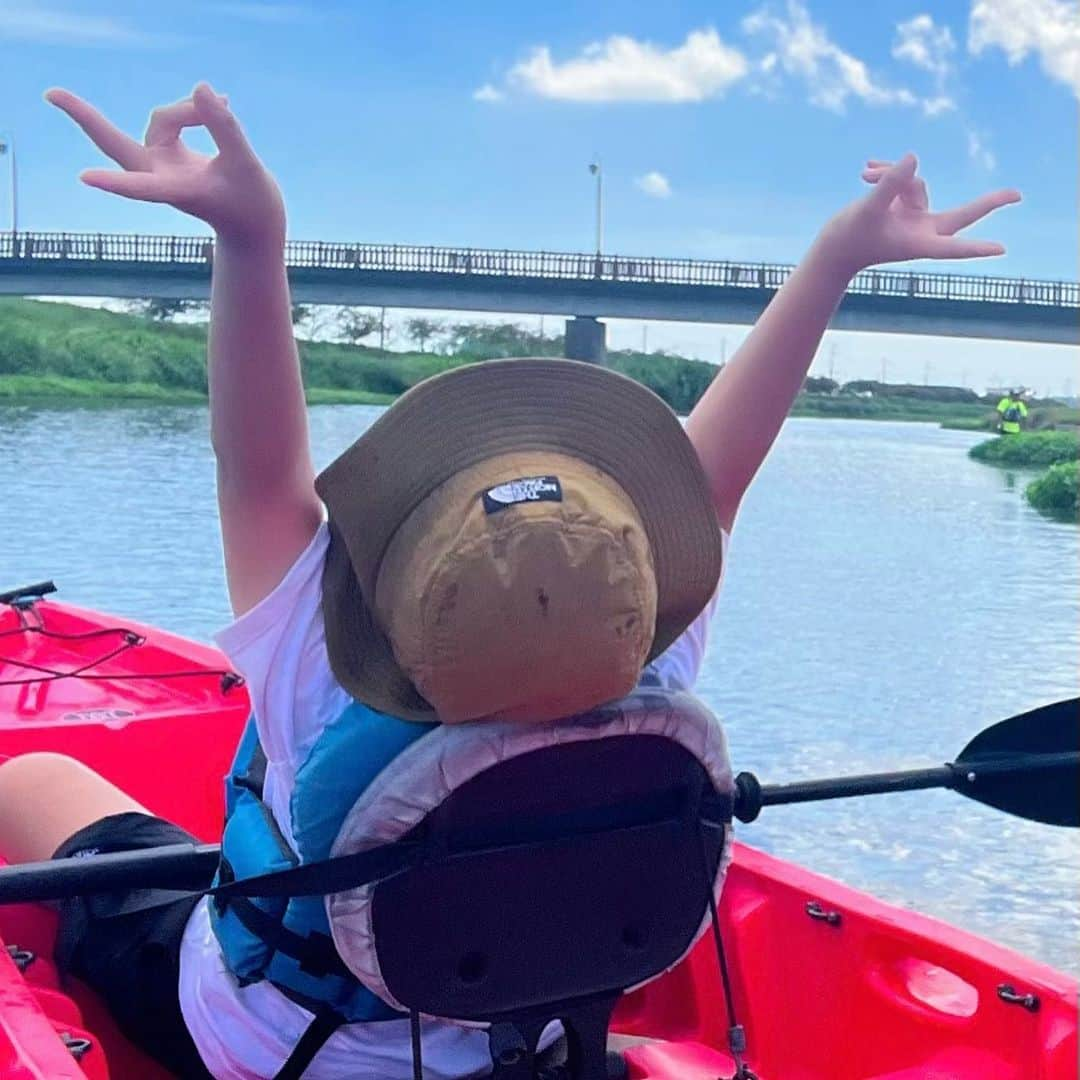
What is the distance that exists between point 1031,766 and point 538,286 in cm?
2243

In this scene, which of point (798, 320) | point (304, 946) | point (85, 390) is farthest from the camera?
point (85, 390)

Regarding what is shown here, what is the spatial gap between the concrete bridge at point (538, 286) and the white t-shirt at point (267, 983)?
22785 mm

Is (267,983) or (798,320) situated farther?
(798,320)

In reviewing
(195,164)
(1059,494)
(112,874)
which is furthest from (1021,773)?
(1059,494)

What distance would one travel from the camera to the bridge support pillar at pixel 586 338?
2550 cm

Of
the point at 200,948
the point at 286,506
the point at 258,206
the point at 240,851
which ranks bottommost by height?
the point at 200,948

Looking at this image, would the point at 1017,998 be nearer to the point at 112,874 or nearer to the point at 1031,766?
the point at 1031,766

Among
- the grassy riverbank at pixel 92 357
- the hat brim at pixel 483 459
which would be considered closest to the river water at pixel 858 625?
the hat brim at pixel 483 459

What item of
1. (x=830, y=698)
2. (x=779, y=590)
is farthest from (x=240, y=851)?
(x=779, y=590)

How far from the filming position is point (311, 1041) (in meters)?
1.49

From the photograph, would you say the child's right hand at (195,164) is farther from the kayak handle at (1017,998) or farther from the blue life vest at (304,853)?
the kayak handle at (1017,998)

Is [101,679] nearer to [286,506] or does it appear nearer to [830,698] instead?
[286,506]

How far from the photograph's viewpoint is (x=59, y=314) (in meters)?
35.5

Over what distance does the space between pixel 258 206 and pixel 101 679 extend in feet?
7.76
